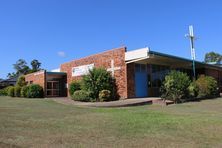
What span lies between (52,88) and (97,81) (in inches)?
491

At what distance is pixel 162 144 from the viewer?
23.8ft

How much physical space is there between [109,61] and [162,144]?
18.6 meters

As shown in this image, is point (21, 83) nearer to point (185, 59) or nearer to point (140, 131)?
point (185, 59)

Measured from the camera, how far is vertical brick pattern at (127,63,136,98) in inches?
942

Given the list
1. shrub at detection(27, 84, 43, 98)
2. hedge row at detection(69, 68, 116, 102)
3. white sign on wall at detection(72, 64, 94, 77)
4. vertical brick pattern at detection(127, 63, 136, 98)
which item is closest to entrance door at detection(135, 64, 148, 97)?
vertical brick pattern at detection(127, 63, 136, 98)

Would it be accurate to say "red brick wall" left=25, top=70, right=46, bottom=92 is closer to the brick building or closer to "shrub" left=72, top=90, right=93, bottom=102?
the brick building

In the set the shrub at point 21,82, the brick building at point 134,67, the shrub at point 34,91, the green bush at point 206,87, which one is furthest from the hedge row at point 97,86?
the shrub at point 21,82

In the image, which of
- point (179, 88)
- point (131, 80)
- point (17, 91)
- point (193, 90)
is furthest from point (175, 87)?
point (17, 91)

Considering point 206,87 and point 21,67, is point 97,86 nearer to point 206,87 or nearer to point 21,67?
point 206,87

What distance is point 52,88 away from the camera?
115 feet

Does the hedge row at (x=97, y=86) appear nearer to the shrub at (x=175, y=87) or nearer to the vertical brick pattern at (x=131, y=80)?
the vertical brick pattern at (x=131, y=80)

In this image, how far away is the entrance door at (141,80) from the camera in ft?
81.5

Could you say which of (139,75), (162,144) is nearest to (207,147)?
(162,144)

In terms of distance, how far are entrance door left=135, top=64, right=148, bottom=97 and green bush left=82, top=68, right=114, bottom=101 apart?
7.41 ft
